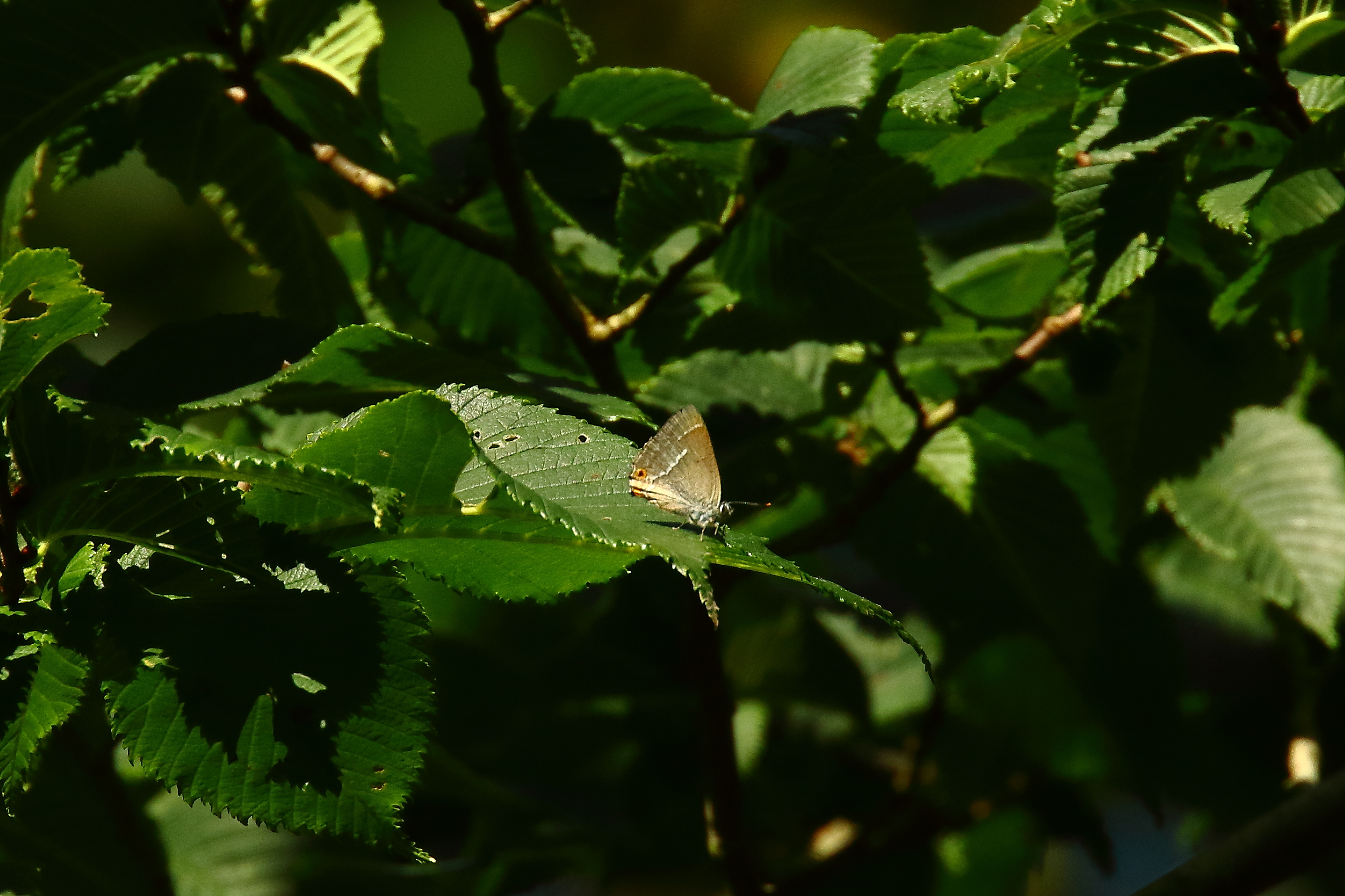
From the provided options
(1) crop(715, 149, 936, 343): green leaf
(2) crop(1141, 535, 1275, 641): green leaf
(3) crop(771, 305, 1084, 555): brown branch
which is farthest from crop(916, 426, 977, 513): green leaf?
(2) crop(1141, 535, 1275, 641): green leaf

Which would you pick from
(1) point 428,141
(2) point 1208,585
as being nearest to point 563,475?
(2) point 1208,585

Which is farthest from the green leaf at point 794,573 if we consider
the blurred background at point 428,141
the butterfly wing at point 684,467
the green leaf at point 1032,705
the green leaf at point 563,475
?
the blurred background at point 428,141

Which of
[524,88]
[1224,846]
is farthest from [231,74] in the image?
[524,88]

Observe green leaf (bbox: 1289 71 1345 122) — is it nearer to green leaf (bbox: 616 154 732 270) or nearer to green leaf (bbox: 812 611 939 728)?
green leaf (bbox: 616 154 732 270)

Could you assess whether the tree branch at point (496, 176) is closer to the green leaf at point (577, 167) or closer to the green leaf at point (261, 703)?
the green leaf at point (577, 167)

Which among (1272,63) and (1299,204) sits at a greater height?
(1272,63)

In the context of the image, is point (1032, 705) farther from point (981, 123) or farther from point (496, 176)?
point (496, 176)
